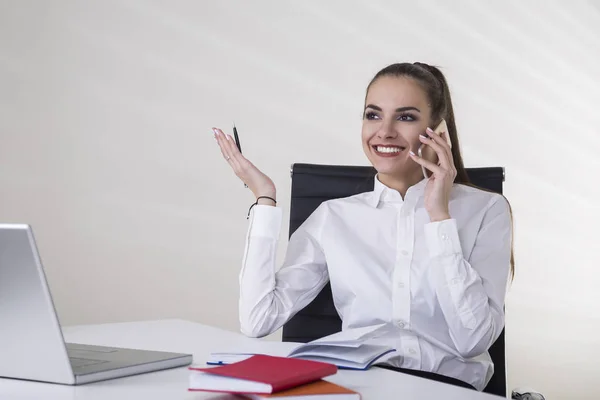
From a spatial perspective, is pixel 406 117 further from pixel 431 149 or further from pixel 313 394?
pixel 313 394

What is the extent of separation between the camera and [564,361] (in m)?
3.60

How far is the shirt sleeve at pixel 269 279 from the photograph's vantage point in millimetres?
1795

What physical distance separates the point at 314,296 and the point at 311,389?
3.58 feet

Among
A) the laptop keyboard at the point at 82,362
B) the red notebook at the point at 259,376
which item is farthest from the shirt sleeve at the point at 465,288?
the laptop keyboard at the point at 82,362

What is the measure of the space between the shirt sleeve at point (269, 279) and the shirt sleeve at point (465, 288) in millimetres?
363

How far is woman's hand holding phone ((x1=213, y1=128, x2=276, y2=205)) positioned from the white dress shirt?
Result: 0.06 metres

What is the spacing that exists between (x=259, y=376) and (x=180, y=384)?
154 mm

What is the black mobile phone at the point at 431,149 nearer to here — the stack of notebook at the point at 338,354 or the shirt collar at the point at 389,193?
the shirt collar at the point at 389,193

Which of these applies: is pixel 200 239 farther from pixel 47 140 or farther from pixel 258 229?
pixel 258 229

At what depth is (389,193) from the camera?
1920 millimetres

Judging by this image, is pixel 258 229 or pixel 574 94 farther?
pixel 574 94

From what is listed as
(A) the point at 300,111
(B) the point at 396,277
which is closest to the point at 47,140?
(A) the point at 300,111

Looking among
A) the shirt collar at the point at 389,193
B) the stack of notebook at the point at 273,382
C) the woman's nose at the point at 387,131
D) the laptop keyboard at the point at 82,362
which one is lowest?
the laptop keyboard at the point at 82,362

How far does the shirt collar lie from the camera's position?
6.20 ft
